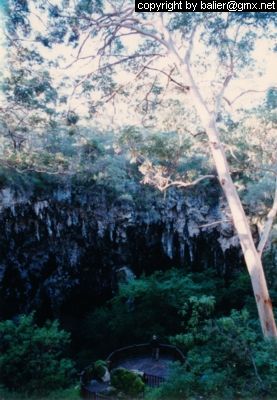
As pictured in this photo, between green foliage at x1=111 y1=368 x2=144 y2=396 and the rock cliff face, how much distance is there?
664 centimetres

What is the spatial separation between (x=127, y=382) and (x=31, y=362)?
379 centimetres

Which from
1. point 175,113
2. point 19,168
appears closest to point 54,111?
point 19,168

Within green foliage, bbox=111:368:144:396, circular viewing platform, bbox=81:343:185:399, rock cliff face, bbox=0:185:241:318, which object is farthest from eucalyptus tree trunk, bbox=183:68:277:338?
rock cliff face, bbox=0:185:241:318

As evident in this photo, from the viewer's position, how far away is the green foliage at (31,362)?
5.14 m

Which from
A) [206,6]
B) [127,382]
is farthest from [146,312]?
[206,6]

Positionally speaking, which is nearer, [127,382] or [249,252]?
[249,252]

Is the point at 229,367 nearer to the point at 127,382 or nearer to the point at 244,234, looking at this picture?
the point at 244,234

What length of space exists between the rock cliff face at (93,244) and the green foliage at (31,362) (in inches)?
315

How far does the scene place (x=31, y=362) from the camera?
5184 millimetres

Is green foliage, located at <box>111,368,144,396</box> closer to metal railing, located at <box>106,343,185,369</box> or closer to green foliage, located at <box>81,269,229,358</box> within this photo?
metal railing, located at <box>106,343,185,369</box>

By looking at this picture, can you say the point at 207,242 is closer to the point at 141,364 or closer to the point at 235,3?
the point at 141,364

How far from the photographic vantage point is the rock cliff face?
13961mm

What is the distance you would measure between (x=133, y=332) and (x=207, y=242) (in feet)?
16.8

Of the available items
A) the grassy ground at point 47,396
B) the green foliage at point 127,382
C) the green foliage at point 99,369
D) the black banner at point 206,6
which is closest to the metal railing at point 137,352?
the green foliage at point 99,369
